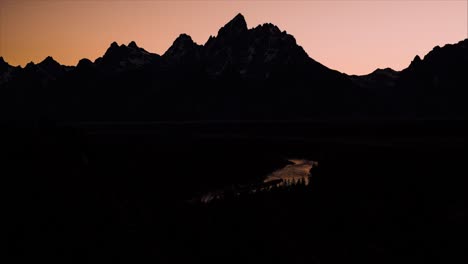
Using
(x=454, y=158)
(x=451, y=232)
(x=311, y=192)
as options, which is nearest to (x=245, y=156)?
(x=454, y=158)

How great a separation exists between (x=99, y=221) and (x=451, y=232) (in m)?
29.4

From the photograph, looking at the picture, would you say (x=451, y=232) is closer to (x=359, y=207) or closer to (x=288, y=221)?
(x=359, y=207)

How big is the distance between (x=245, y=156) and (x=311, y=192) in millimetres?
49246

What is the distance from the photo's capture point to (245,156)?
9794 centimetres

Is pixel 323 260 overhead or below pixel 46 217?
below

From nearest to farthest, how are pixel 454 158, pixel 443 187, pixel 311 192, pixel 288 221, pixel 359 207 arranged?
pixel 288 221 → pixel 359 207 → pixel 311 192 → pixel 443 187 → pixel 454 158

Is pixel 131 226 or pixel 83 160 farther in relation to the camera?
pixel 83 160

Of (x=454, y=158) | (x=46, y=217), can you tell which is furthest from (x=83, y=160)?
(x=454, y=158)

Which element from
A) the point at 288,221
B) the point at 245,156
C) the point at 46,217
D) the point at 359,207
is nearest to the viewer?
the point at 46,217

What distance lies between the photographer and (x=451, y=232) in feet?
118

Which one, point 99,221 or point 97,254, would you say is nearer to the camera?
point 97,254

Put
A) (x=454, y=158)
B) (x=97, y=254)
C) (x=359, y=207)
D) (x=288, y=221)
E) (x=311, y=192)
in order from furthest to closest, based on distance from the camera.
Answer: (x=454, y=158) → (x=311, y=192) → (x=359, y=207) → (x=288, y=221) → (x=97, y=254)

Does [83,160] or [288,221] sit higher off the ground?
[83,160]

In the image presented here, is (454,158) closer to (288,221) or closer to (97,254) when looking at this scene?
(288,221)
